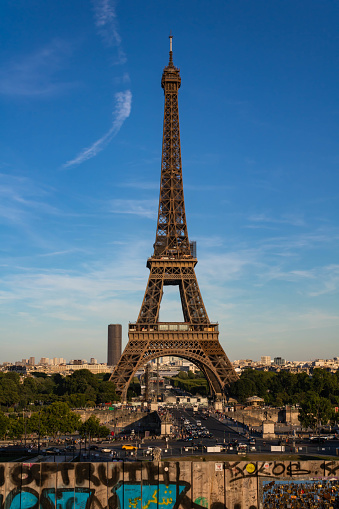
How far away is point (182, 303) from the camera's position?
126m

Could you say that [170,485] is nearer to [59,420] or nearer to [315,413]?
[59,420]

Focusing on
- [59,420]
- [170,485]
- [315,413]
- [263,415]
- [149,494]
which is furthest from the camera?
[263,415]

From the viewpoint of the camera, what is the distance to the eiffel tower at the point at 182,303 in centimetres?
11112

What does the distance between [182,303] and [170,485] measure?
82761 mm

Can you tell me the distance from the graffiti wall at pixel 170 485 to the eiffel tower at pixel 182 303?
2544 inches

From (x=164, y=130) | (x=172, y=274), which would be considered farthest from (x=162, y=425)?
(x=164, y=130)

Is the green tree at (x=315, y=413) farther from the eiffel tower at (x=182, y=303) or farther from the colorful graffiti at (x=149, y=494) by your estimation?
the colorful graffiti at (x=149, y=494)

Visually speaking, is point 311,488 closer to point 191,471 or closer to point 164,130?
point 191,471

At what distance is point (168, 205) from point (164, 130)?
17.4 meters

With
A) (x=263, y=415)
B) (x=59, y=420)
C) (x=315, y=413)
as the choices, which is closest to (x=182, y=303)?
(x=263, y=415)

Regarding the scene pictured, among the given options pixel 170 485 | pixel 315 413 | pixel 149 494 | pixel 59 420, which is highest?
pixel 315 413

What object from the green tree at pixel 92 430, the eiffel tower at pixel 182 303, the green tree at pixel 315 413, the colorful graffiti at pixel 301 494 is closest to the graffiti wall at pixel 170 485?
the colorful graffiti at pixel 301 494

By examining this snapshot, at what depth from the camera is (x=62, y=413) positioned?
83500 millimetres

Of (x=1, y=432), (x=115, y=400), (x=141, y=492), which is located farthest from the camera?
(x=115, y=400)
